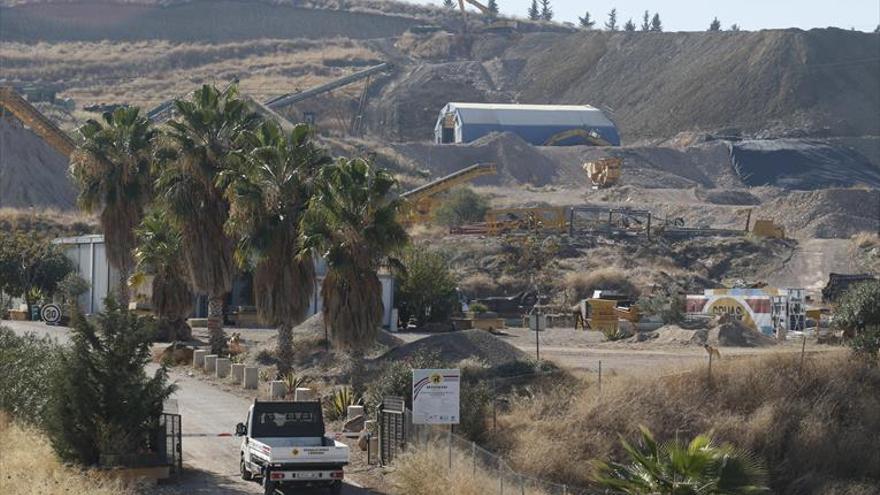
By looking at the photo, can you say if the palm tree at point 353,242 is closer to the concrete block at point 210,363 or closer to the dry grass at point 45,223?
the concrete block at point 210,363

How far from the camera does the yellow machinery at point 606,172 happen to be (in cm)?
11508

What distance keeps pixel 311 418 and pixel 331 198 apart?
1107 cm

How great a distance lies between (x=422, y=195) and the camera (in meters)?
95.4

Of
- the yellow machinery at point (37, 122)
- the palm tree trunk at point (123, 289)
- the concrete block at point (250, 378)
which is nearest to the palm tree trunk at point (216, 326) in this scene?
the concrete block at point (250, 378)

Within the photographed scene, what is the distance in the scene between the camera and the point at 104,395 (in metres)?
29.8

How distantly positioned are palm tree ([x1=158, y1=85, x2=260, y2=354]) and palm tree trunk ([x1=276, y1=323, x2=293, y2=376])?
4606 mm

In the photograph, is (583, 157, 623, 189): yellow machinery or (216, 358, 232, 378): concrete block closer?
(216, 358, 232, 378): concrete block

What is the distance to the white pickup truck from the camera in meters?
27.5

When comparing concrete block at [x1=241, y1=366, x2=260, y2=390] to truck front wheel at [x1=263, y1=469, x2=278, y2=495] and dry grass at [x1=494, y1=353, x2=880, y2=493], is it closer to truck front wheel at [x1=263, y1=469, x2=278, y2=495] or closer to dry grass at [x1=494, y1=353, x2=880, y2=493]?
dry grass at [x1=494, y1=353, x2=880, y2=493]

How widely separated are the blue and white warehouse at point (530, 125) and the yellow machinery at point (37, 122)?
50464 mm

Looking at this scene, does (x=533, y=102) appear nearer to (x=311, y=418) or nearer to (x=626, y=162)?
(x=626, y=162)

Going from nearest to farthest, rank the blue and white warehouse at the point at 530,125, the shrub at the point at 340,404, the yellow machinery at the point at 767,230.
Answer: the shrub at the point at 340,404
the yellow machinery at the point at 767,230
the blue and white warehouse at the point at 530,125

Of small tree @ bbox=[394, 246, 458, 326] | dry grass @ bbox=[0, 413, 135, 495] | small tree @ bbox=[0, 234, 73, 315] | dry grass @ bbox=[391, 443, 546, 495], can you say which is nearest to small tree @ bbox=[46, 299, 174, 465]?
dry grass @ bbox=[0, 413, 135, 495]

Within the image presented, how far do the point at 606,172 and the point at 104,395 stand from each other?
289 feet
